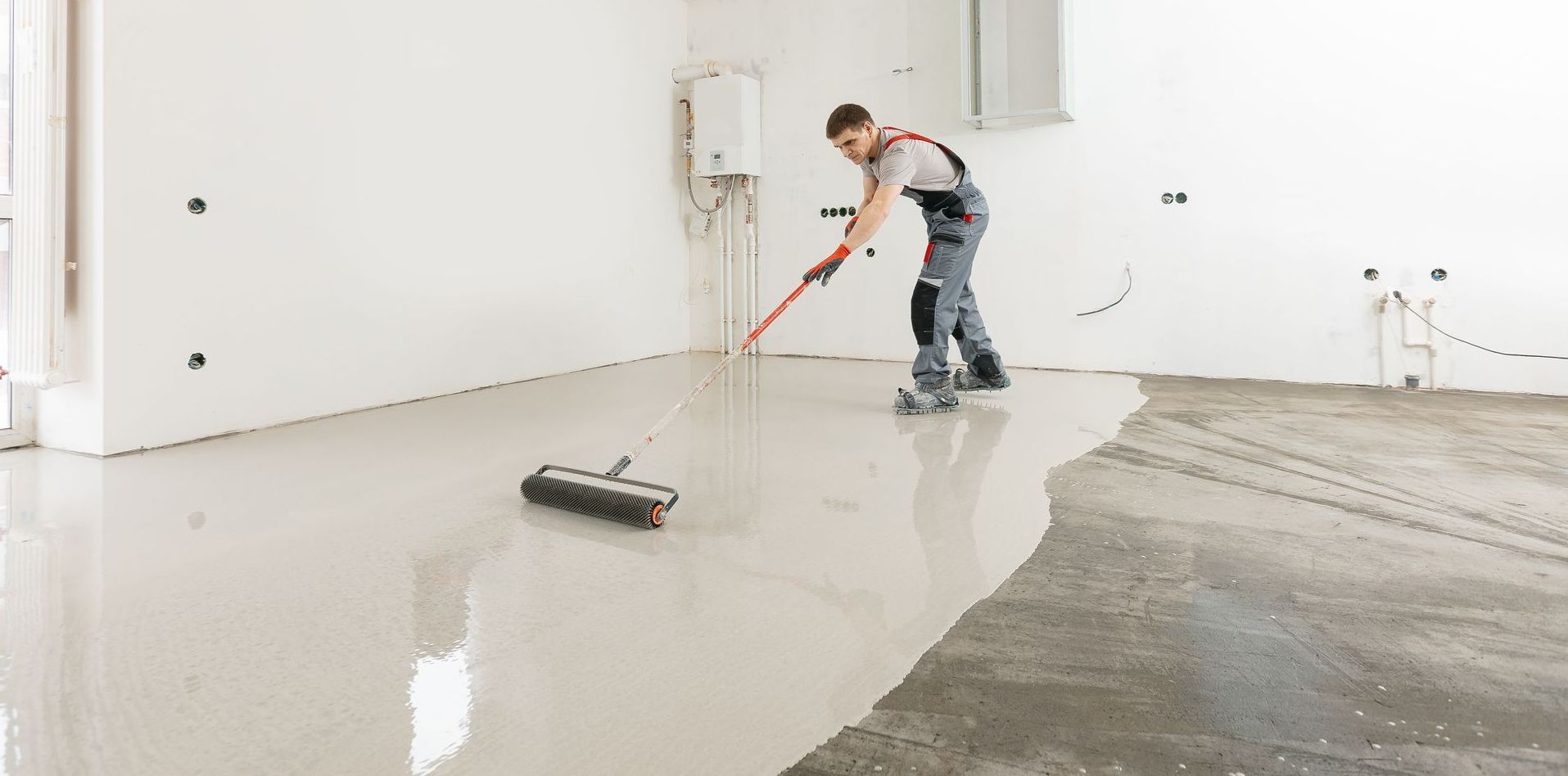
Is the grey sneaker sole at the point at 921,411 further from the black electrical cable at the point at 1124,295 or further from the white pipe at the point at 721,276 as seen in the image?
the white pipe at the point at 721,276

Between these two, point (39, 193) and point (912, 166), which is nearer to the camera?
point (39, 193)

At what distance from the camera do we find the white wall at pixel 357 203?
10.0 feet

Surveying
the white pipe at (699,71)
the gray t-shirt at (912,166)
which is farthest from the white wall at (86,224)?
the white pipe at (699,71)

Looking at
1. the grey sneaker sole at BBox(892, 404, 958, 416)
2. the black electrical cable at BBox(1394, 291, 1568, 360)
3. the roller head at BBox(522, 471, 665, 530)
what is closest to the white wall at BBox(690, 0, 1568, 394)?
the black electrical cable at BBox(1394, 291, 1568, 360)

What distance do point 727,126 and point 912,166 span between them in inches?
106

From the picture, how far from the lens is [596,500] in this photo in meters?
2.20

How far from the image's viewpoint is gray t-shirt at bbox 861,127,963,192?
3377 mm

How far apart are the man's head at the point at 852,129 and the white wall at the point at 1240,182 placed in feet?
6.41

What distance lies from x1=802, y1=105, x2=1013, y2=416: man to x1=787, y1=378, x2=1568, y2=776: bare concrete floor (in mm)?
1122

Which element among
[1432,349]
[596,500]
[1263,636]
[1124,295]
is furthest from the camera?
[1124,295]

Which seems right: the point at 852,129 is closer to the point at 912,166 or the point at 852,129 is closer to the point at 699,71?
the point at 912,166

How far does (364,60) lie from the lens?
3811 millimetres

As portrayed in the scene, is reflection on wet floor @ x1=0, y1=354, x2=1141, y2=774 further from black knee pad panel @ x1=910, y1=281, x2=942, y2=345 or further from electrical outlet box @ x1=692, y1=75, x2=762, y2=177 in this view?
electrical outlet box @ x1=692, y1=75, x2=762, y2=177

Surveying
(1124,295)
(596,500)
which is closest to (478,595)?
(596,500)
